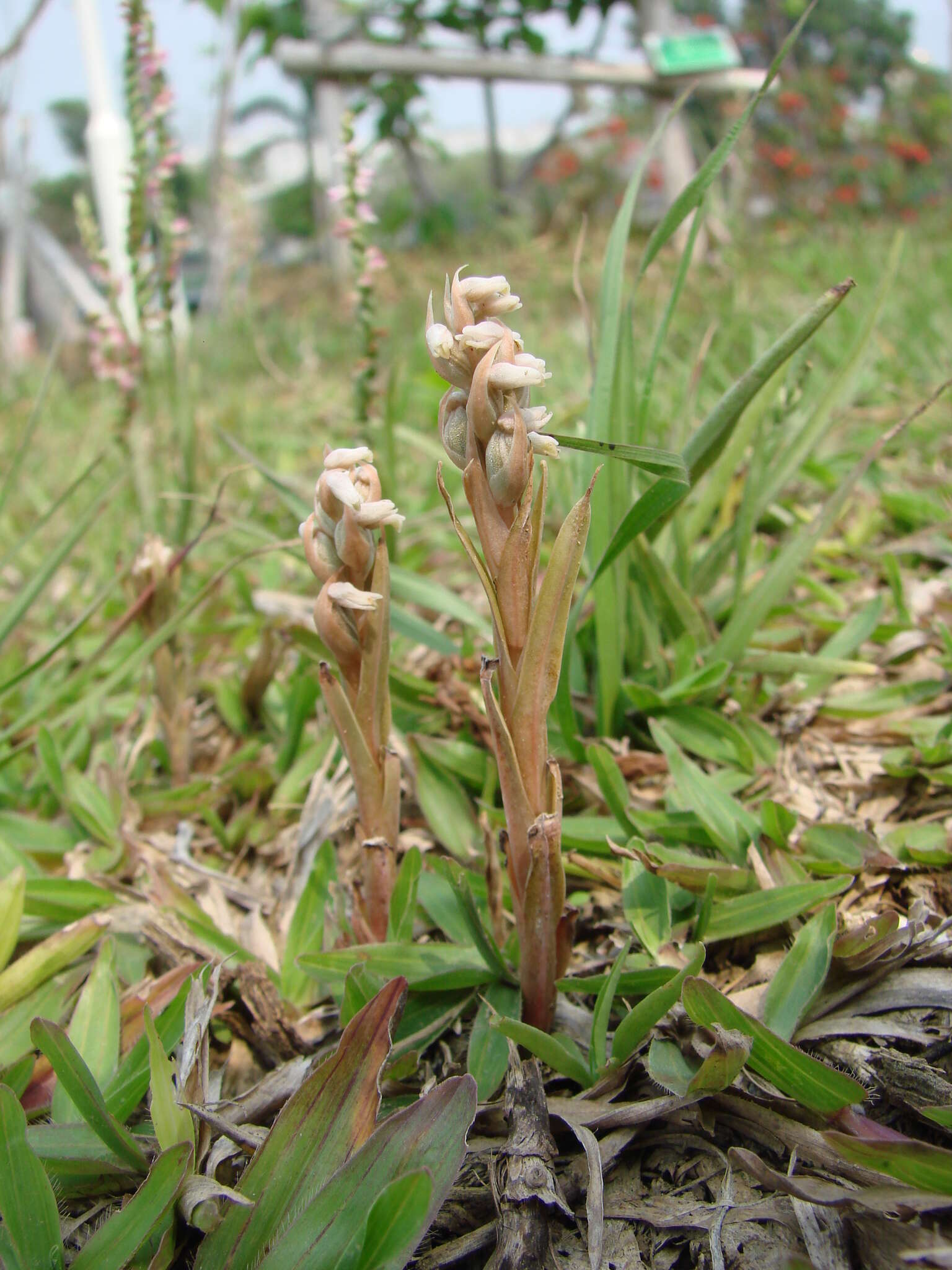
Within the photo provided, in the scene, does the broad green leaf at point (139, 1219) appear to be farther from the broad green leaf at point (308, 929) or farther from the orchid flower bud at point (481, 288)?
the orchid flower bud at point (481, 288)

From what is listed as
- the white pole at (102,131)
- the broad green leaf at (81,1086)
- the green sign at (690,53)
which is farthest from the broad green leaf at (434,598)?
the green sign at (690,53)

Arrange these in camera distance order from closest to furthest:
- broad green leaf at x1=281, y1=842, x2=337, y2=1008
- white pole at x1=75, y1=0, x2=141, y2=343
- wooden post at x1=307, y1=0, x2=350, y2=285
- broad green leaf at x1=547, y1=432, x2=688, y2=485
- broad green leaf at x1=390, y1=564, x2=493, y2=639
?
broad green leaf at x1=547, y1=432, x2=688, y2=485 → broad green leaf at x1=281, y1=842, x2=337, y2=1008 → broad green leaf at x1=390, y1=564, x2=493, y2=639 → white pole at x1=75, y1=0, x2=141, y2=343 → wooden post at x1=307, y1=0, x2=350, y2=285

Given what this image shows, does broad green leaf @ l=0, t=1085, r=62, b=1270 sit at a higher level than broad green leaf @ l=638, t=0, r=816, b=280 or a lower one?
lower

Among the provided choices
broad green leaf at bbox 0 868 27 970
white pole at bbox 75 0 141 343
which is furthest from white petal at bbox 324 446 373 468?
white pole at bbox 75 0 141 343

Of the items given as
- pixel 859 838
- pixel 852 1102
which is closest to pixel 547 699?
pixel 852 1102

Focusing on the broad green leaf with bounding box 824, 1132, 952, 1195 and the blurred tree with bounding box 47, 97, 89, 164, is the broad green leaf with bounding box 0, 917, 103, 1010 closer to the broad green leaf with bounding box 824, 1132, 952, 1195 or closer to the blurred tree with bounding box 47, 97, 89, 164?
the broad green leaf with bounding box 824, 1132, 952, 1195

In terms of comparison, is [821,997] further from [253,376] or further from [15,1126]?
[253,376]

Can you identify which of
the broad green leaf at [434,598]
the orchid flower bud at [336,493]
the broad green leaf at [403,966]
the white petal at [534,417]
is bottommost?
the broad green leaf at [403,966]
